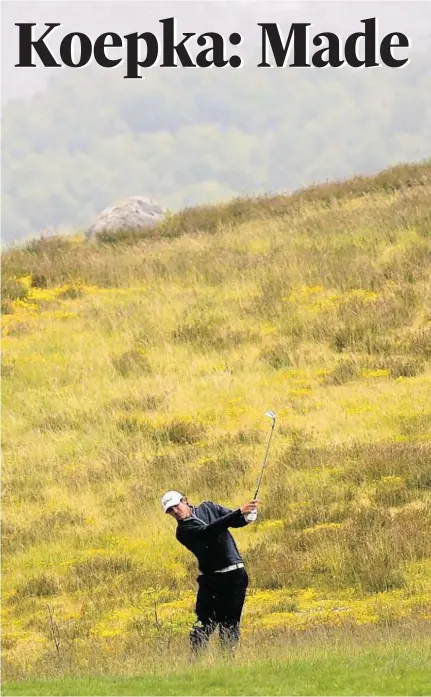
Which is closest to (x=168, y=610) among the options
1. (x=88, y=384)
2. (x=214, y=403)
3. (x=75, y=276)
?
(x=214, y=403)

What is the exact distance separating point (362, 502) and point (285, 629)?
3751 mm

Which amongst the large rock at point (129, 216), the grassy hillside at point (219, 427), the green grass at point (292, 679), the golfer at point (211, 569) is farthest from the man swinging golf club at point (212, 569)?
the large rock at point (129, 216)

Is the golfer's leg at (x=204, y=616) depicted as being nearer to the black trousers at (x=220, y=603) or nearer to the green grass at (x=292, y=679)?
the black trousers at (x=220, y=603)

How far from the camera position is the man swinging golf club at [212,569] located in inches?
412

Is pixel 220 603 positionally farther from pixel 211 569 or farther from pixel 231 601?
pixel 211 569

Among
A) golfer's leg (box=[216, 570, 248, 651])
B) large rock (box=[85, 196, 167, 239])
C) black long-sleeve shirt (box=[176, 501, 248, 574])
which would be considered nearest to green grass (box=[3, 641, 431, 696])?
golfer's leg (box=[216, 570, 248, 651])

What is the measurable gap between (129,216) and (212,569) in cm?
2935

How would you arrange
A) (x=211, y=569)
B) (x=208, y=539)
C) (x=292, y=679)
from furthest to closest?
1. (x=211, y=569)
2. (x=208, y=539)
3. (x=292, y=679)

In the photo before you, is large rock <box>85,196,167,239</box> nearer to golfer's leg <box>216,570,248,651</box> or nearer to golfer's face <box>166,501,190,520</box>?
golfer's face <box>166,501,190,520</box>

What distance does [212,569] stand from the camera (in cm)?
1059

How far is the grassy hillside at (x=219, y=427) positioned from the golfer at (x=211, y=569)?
0.43 meters

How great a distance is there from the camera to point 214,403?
20.4m

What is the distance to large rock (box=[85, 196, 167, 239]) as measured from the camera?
38.2 m

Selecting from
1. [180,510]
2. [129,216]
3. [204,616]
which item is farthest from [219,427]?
[129,216]
